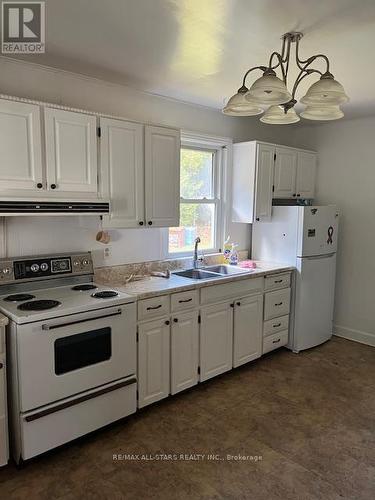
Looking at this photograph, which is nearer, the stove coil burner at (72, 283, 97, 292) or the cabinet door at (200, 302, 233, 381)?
the stove coil burner at (72, 283, 97, 292)

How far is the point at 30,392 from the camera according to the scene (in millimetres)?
2086

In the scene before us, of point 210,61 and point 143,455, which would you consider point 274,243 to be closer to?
point 210,61

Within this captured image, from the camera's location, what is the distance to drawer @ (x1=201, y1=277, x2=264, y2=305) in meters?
3.01

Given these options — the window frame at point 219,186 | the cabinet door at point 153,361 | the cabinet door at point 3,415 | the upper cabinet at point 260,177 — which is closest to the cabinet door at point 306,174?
the upper cabinet at point 260,177

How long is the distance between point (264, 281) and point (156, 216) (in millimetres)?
1247

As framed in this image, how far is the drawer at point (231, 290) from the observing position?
9.89 ft

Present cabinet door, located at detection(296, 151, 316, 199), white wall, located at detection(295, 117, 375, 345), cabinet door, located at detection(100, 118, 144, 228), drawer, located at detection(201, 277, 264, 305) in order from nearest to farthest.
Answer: cabinet door, located at detection(100, 118, 144, 228) → drawer, located at detection(201, 277, 264, 305) → white wall, located at detection(295, 117, 375, 345) → cabinet door, located at detection(296, 151, 316, 199)

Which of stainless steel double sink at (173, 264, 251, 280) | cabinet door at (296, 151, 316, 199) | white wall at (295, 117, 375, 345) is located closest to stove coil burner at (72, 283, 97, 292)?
stainless steel double sink at (173, 264, 251, 280)

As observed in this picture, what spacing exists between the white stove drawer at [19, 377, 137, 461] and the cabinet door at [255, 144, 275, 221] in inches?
82.8

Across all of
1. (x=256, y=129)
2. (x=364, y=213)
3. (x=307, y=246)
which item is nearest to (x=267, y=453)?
(x=307, y=246)

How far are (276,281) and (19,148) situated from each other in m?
2.49

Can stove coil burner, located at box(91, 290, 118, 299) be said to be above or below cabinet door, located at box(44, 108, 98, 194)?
below

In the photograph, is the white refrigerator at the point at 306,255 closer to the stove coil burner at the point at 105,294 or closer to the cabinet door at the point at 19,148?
the stove coil burner at the point at 105,294

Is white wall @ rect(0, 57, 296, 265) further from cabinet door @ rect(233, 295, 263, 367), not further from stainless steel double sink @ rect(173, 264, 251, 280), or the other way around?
cabinet door @ rect(233, 295, 263, 367)
